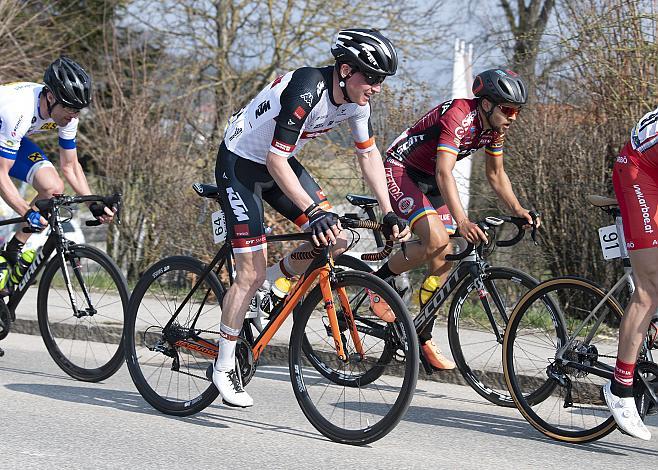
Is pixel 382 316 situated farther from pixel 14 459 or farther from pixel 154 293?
pixel 14 459

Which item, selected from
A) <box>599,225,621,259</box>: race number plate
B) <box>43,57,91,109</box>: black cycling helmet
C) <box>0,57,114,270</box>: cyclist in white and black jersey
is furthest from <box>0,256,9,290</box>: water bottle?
<box>599,225,621,259</box>: race number plate

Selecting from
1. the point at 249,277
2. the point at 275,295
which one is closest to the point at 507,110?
the point at 275,295

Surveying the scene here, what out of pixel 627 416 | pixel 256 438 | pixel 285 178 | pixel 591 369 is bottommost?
pixel 256 438

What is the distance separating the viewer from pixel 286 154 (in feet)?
17.7

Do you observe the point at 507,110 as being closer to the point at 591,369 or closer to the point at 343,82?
the point at 343,82

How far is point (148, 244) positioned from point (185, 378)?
627 cm

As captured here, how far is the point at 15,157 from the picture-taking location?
7102 millimetres

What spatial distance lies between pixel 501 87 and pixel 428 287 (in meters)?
1.33

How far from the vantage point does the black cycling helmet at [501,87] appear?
249 inches

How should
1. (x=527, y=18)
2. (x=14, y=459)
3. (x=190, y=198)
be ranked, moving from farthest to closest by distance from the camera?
(x=527, y=18)
(x=190, y=198)
(x=14, y=459)

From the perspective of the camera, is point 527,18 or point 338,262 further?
point 527,18

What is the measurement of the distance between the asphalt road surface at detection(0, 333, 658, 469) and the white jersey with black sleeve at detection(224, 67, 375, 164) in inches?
59.0

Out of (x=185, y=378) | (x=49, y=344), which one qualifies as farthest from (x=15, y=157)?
(x=185, y=378)

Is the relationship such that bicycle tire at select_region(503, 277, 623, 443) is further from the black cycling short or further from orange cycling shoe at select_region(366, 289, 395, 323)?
the black cycling short
